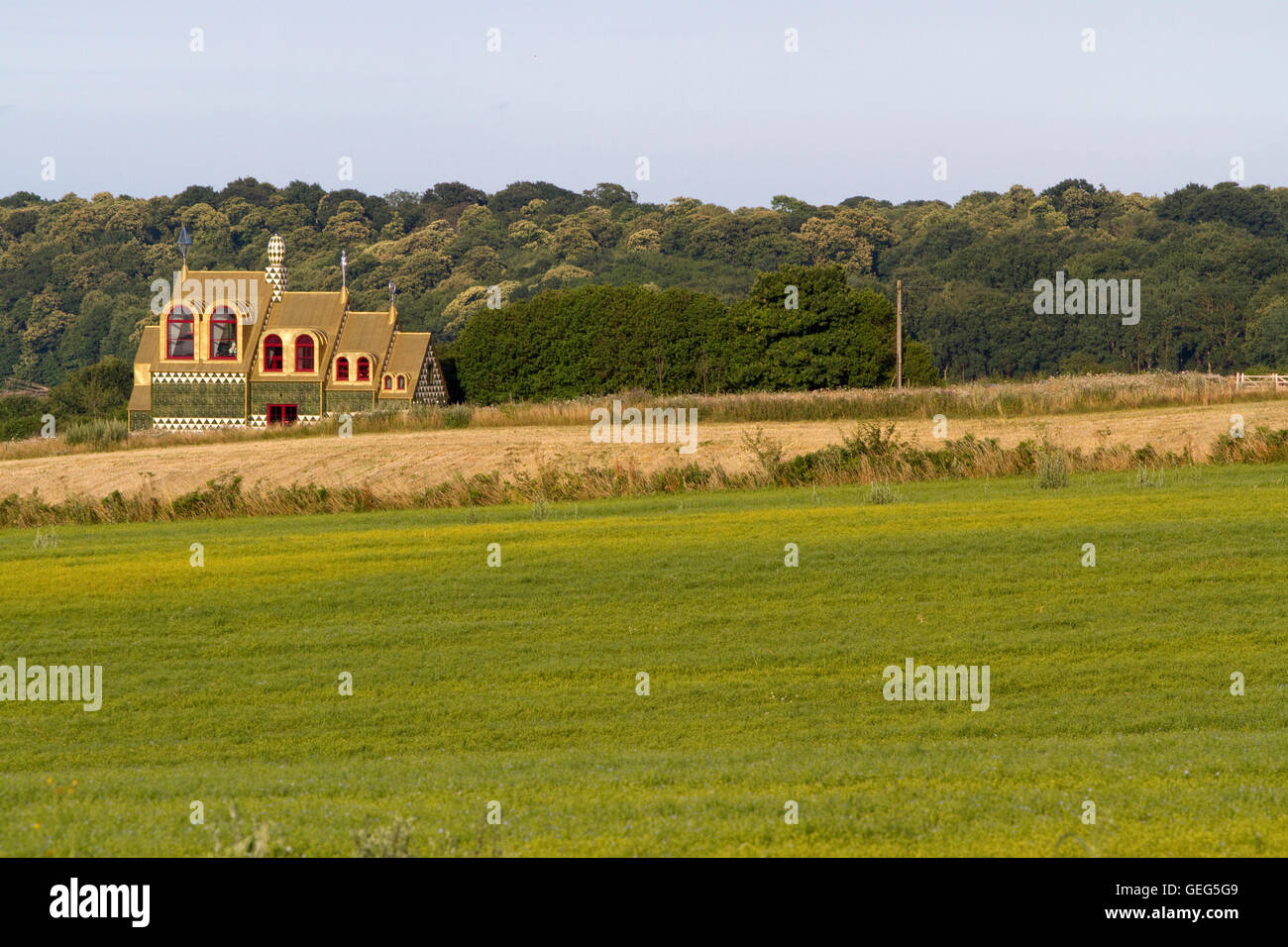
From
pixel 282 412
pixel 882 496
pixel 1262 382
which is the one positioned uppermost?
pixel 1262 382

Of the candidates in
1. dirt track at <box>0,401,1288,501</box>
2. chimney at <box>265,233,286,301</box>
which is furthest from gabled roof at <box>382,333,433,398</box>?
dirt track at <box>0,401,1288,501</box>

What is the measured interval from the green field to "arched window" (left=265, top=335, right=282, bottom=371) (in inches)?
1893

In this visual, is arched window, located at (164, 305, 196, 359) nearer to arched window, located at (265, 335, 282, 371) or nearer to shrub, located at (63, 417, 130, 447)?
arched window, located at (265, 335, 282, 371)

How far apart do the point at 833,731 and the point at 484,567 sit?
7.42 metres

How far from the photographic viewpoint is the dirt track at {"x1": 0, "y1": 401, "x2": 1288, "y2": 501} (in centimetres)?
3634

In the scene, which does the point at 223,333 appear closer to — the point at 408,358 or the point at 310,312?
the point at 310,312

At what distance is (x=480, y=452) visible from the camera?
4066cm

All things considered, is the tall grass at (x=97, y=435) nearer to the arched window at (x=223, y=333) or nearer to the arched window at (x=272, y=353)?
the arched window at (x=272, y=353)

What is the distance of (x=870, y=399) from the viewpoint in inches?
1924

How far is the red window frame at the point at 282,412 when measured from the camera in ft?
228

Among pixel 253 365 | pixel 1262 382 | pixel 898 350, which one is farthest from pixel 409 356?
pixel 1262 382

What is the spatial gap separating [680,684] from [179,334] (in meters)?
62.5

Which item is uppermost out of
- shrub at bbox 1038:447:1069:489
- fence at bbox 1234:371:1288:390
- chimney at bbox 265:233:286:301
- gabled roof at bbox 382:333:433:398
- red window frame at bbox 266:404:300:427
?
chimney at bbox 265:233:286:301

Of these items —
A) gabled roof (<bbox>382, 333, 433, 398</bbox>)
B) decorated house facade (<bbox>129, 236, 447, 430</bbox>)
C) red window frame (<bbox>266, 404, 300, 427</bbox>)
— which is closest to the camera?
gabled roof (<bbox>382, 333, 433, 398</bbox>)
